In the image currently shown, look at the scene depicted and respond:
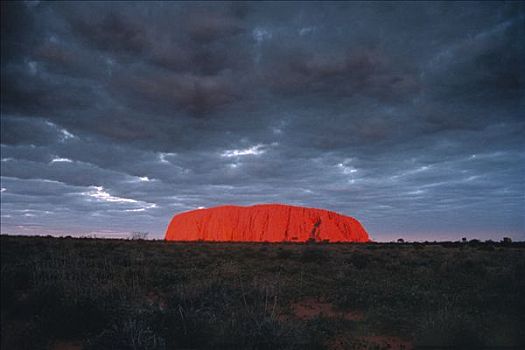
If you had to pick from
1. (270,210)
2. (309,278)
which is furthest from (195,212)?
(309,278)

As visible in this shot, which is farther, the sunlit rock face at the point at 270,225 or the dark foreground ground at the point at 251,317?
the sunlit rock face at the point at 270,225

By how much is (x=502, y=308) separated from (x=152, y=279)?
1027cm

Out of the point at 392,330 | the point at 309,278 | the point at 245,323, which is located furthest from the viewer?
the point at 309,278

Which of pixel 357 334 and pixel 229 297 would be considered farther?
pixel 229 297

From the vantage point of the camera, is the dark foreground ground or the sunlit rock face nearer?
the dark foreground ground

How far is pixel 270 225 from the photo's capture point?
127 m

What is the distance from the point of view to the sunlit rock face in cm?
12412

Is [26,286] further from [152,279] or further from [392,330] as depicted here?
[392,330]

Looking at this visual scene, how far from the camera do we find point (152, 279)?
11922 millimetres

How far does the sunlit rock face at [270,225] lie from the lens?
4887 inches

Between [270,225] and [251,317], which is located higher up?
[270,225]

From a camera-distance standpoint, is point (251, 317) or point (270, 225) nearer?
point (251, 317)

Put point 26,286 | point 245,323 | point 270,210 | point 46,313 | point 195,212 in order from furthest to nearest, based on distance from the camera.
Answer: point 195,212
point 270,210
point 26,286
point 46,313
point 245,323

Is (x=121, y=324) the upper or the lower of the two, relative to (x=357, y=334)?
upper
